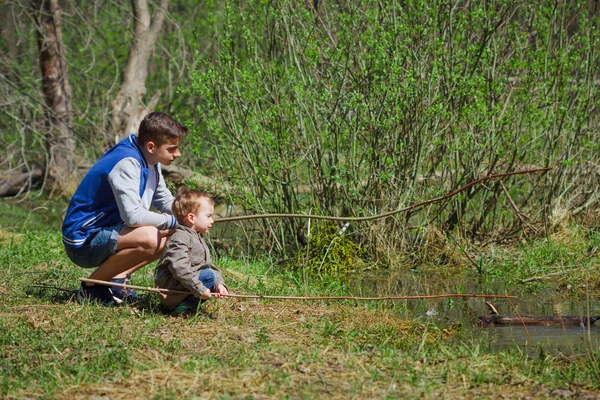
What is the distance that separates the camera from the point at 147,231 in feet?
17.2

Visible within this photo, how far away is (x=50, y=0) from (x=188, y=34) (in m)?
3.59

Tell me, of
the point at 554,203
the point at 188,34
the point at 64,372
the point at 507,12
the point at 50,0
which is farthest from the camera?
the point at 188,34

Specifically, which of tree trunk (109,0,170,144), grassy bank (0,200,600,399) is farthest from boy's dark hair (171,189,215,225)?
tree trunk (109,0,170,144)

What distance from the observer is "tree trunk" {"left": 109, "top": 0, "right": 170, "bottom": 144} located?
1385 centimetres

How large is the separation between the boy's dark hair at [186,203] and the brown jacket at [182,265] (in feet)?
0.26

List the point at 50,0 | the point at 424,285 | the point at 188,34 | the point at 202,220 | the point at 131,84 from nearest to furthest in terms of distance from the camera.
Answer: the point at 202,220 → the point at 424,285 → the point at 50,0 → the point at 131,84 → the point at 188,34

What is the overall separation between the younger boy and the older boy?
119 millimetres

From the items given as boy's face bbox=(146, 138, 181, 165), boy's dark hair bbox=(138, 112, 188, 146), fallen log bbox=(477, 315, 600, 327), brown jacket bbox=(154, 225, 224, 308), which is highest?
boy's dark hair bbox=(138, 112, 188, 146)

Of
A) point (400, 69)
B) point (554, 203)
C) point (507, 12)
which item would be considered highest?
point (507, 12)

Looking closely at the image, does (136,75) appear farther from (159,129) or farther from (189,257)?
(189,257)

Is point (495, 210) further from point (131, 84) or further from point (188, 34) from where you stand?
point (188, 34)

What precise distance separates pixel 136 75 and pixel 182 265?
9.75 m

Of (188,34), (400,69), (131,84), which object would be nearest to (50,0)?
(131,84)

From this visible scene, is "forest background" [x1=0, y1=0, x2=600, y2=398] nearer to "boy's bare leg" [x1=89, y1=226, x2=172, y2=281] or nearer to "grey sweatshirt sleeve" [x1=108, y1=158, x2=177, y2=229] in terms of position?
"boy's bare leg" [x1=89, y1=226, x2=172, y2=281]
